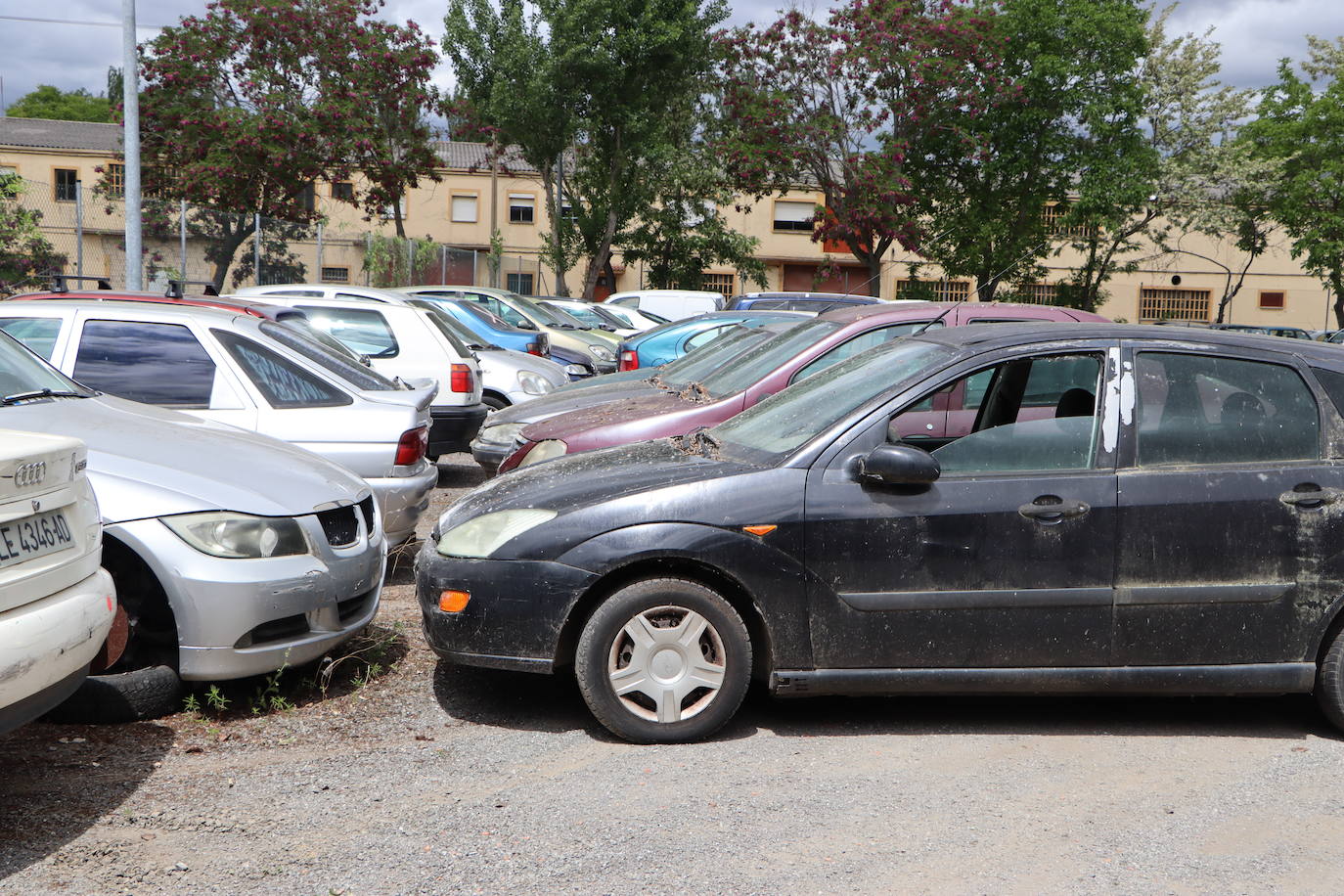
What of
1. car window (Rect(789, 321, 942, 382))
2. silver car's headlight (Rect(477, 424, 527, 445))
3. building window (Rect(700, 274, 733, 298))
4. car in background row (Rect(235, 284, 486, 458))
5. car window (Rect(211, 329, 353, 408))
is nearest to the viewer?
car window (Rect(211, 329, 353, 408))

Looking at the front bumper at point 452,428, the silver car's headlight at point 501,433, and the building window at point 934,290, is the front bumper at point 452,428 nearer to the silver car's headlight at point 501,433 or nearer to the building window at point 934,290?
the silver car's headlight at point 501,433

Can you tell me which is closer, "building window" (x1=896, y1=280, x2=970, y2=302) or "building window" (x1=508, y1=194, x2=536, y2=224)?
"building window" (x1=896, y1=280, x2=970, y2=302)

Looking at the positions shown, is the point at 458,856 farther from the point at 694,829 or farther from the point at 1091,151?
the point at 1091,151

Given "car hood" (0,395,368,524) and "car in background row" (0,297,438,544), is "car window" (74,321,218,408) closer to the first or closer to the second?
"car in background row" (0,297,438,544)

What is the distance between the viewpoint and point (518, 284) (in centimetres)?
4350

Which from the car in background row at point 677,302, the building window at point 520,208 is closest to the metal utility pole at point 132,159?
the car in background row at point 677,302

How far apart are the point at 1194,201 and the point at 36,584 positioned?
3871 cm

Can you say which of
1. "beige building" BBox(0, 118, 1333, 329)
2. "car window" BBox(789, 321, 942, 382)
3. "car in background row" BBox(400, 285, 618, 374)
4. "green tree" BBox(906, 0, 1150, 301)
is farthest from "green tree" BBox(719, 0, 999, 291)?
"car window" BBox(789, 321, 942, 382)

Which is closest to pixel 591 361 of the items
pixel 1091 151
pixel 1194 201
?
pixel 1091 151

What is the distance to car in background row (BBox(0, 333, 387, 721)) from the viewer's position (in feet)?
14.9

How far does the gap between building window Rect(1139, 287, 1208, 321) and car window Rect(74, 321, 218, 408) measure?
53.0 meters

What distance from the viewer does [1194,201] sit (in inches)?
1458

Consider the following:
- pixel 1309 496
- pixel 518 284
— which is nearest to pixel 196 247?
pixel 1309 496

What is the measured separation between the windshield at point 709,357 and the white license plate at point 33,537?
16.7 ft
